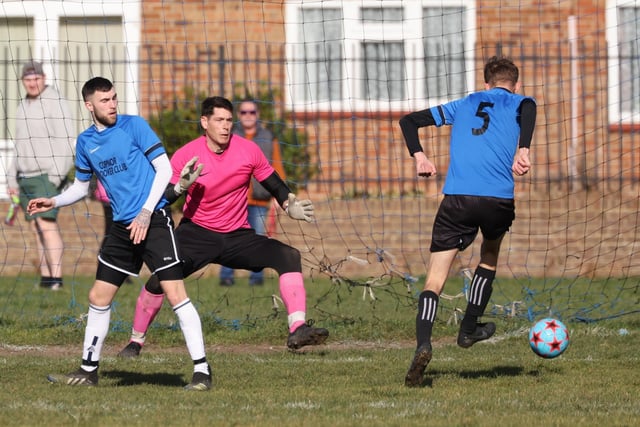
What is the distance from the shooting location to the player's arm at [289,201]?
8609 millimetres

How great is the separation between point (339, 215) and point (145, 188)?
7921 mm

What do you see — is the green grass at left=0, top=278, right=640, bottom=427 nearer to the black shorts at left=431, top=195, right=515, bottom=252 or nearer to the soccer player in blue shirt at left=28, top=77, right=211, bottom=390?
the soccer player in blue shirt at left=28, top=77, right=211, bottom=390

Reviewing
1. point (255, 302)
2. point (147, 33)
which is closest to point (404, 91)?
point (147, 33)

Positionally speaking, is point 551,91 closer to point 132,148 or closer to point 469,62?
point 469,62

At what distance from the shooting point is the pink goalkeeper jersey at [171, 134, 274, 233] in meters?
8.77

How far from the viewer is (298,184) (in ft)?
51.6

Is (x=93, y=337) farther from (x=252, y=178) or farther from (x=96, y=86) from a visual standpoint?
(x=252, y=178)

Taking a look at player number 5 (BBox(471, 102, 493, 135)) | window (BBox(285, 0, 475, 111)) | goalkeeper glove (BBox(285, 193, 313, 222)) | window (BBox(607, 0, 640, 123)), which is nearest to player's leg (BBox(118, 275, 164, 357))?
goalkeeper glove (BBox(285, 193, 313, 222))

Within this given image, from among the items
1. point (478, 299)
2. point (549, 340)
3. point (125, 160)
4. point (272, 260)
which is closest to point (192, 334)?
point (125, 160)

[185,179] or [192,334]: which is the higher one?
[185,179]

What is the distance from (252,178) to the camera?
14203mm

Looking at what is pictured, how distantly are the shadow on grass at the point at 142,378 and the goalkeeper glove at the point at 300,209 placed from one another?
129 cm

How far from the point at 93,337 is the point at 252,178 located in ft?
21.4

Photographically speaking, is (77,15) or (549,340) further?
(77,15)
